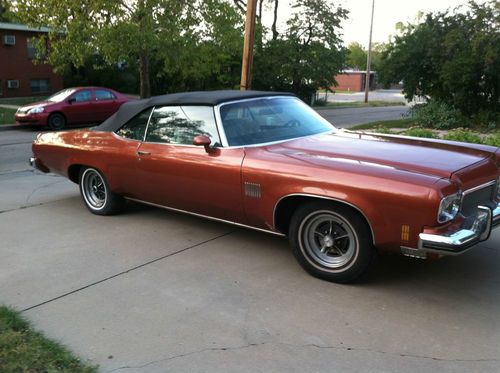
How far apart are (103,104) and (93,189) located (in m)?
12.1

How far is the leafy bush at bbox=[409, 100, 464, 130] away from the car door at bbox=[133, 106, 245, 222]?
12359 millimetres

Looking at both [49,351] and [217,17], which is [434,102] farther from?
[49,351]

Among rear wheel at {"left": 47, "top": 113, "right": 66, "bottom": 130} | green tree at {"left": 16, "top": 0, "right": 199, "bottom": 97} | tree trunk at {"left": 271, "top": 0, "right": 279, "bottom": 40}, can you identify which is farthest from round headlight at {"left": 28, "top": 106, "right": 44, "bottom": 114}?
tree trunk at {"left": 271, "top": 0, "right": 279, "bottom": 40}

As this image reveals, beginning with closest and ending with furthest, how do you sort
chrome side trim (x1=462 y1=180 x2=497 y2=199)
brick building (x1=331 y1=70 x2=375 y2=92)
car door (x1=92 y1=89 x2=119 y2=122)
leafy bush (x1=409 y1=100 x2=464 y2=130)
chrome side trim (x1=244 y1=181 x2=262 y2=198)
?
chrome side trim (x1=462 y1=180 x2=497 y2=199) < chrome side trim (x1=244 y1=181 x2=262 y2=198) < leafy bush (x1=409 y1=100 x2=464 y2=130) < car door (x1=92 y1=89 x2=119 y2=122) < brick building (x1=331 y1=70 x2=375 y2=92)

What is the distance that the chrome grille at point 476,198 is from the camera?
3922 mm

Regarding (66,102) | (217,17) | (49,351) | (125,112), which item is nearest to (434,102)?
(217,17)

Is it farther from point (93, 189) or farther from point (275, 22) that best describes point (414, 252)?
point (275, 22)

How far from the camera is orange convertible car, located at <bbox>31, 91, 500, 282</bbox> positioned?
3742 mm

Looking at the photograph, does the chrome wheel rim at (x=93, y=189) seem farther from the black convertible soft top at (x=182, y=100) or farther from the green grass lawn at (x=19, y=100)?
the green grass lawn at (x=19, y=100)

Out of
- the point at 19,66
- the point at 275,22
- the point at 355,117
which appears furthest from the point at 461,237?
the point at 275,22

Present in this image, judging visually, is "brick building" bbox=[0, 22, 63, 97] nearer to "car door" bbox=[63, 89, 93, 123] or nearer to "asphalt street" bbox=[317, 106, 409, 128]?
"car door" bbox=[63, 89, 93, 123]

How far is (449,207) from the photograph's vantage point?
3.72 meters

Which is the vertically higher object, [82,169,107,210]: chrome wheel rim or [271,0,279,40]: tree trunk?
[271,0,279,40]: tree trunk

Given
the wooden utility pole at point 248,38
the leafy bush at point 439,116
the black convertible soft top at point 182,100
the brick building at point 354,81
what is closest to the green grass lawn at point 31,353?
the black convertible soft top at point 182,100
